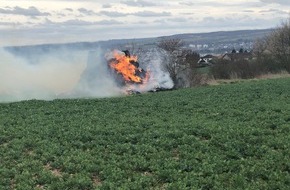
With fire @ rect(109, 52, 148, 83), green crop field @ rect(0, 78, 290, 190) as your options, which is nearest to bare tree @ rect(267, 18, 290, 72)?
fire @ rect(109, 52, 148, 83)

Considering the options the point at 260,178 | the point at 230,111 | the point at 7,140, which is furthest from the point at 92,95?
the point at 260,178

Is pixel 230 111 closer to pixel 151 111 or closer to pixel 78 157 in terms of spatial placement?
pixel 151 111

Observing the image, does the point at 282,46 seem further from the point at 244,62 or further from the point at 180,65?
the point at 180,65

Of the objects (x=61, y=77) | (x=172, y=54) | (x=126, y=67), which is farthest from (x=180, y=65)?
(x=61, y=77)

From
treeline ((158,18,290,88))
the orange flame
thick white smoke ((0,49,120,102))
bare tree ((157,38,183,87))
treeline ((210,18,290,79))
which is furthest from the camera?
treeline ((210,18,290,79))

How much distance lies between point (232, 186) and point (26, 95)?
120ft

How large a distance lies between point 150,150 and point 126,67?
3735 cm

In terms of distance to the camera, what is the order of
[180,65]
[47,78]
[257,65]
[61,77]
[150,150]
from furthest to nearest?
1. [257,65]
2. [180,65]
3. [61,77]
4. [47,78]
5. [150,150]

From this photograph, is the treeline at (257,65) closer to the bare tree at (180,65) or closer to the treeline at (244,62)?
the treeline at (244,62)

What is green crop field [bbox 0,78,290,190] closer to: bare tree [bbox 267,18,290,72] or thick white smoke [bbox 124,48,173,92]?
thick white smoke [bbox 124,48,173,92]

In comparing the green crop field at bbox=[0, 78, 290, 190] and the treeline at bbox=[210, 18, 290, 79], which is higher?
the green crop field at bbox=[0, 78, 290, 190]

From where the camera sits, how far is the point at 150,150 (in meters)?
14.4

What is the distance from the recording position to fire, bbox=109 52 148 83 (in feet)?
167

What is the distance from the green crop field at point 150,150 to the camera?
11.7m
